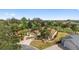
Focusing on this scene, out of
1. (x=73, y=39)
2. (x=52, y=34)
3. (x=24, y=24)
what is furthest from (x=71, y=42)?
(x=24, y=24)

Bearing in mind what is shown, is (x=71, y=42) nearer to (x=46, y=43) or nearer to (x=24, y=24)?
(x=46, y=43)

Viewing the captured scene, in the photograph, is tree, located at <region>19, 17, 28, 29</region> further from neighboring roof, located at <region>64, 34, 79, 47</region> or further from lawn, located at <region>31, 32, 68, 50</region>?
neighboring roof, located at <region>64, 34, 79, 47</region>

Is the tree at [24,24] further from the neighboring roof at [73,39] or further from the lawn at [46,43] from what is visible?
the neighboring roof at [73,39]

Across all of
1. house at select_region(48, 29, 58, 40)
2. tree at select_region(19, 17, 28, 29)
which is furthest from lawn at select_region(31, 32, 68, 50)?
tree at select_region(19, 17, 28, 29)

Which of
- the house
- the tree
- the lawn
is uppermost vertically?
the tree

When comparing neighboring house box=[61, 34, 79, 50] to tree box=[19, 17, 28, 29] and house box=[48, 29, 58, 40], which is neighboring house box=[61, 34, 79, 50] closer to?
house box=[48, 29, 58, 40]

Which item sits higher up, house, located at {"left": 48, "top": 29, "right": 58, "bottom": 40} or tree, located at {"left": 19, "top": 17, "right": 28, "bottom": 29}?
tree, located at {"left": 19, "top": 17, "right": 28, "bottom": 29}
